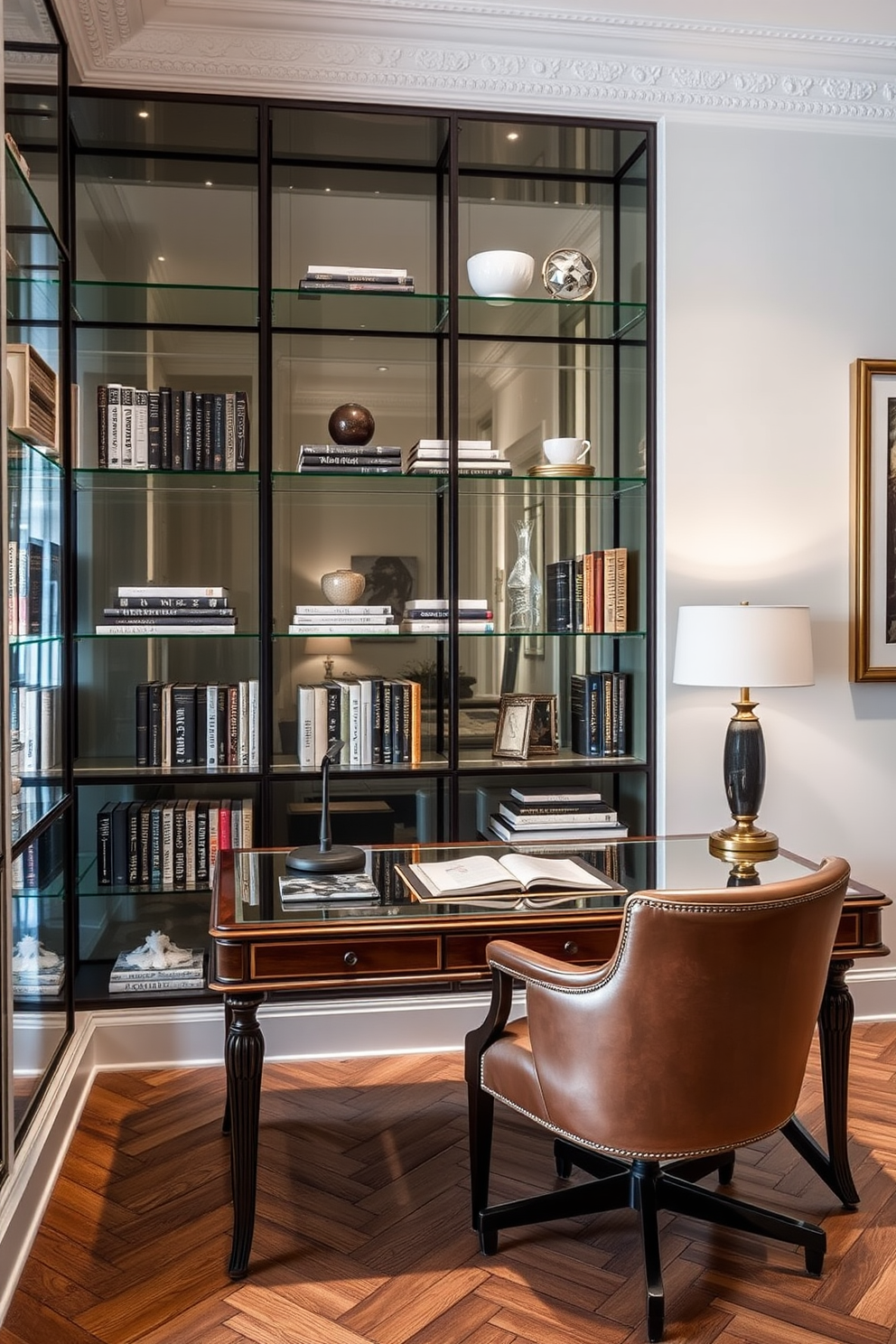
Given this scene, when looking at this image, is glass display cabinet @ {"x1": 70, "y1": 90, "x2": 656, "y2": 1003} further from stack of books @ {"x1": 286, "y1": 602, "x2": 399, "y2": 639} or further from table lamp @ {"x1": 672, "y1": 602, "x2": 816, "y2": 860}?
table lamp @ {"x1": 672, "y1": 602, "x2": 816, "y2": 860}

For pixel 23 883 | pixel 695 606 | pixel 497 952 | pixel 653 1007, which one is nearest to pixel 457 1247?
pixel 497 952

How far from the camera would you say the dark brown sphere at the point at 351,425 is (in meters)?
3.47

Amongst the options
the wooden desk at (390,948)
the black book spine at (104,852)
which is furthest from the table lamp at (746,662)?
the black book spine at (104,852)

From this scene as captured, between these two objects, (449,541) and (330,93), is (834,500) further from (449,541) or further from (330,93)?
(330,93)

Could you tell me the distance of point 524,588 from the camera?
12.1 ft

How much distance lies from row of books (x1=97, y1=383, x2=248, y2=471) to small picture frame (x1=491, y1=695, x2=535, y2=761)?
3.77 feet

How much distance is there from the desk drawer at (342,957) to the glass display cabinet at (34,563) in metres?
0.52

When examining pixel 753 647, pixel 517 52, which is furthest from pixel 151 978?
pixel 517 52

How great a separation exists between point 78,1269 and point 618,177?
352 centimetres

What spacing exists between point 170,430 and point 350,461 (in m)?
0.55

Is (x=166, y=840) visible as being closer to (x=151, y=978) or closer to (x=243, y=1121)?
(x=151, y=978)

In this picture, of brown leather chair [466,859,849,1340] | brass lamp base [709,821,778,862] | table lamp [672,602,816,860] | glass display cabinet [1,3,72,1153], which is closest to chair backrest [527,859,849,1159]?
brown leather chair [466,859,849,1340]

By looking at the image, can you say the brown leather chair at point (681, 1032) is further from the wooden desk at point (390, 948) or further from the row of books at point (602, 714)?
the row of books at point (602, 714)

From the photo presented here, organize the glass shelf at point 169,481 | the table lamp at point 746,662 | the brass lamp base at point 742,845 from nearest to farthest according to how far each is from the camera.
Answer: the brass lamp base at point 742,845
the table lamp at point 746,662
the glass shelf at point 169,481
